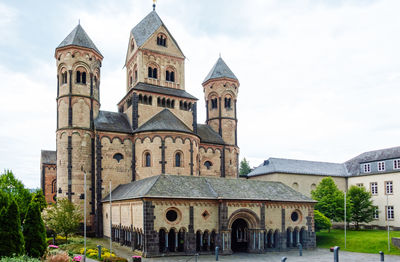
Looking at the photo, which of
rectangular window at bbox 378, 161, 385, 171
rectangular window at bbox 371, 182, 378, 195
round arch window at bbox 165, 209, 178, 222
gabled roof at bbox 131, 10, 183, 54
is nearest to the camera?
round arch window at bbox 165, 209, 178, 222

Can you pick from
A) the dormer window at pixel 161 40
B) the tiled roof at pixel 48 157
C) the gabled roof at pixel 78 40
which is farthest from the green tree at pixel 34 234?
the tiled roof at pixel 48 157

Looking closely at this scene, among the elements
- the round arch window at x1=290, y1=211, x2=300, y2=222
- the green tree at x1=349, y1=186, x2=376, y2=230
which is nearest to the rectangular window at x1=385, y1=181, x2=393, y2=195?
the green tree at x1=349, y1=186, x2=376, y2=230

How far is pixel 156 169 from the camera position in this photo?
1893 inches

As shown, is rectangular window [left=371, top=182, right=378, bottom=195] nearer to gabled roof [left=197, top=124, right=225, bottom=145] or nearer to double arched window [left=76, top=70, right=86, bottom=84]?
gabled roof [left=197, top=124, right=225, bottom=145]

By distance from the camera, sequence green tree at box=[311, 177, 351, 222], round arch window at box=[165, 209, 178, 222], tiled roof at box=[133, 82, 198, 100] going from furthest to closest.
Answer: tiled roof at box=[133, 82, 198, 100] < green tree at box=[311, 177, 351, 222] < round arch window at box=[165, 209, 178, 222]

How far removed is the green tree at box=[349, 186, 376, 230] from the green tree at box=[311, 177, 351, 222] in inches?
163

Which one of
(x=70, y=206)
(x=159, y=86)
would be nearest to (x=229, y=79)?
(x=159, y=86)

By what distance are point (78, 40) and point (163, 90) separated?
45.7 feet

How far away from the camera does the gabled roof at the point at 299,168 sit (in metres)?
62.7

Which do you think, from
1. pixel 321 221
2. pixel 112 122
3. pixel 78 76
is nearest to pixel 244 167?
pixel 321 221

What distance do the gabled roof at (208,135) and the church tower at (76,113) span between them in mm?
16352

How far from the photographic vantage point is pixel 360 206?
57.1 metres

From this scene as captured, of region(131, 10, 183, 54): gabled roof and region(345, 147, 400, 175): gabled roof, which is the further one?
region(345, 147, 400, 175): gabled roof

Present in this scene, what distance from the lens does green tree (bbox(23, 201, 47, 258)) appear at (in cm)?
2592
